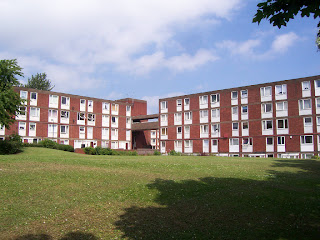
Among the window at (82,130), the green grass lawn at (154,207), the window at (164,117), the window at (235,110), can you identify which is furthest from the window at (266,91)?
the green grass lawn at (154,207)

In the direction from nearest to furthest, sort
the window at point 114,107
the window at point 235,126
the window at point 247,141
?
the window at point 247,141, the window at point 235,126, the window at point 114,107

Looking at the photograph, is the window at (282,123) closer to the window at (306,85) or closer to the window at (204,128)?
the window at (306,85)

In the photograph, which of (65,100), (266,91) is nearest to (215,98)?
(266,91)

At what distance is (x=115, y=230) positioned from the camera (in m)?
8.55

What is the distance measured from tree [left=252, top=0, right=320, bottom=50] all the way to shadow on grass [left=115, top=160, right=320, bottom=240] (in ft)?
18.4


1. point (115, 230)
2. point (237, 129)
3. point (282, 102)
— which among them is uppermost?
point (282, 102)

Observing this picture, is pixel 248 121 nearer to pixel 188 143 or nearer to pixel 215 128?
pixel 215 128

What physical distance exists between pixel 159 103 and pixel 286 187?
2127 inches

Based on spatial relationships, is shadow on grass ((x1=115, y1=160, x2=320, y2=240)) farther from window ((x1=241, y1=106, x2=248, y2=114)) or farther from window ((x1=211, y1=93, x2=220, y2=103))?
window ((x1=211, y1=93, x2=220, y2=103))

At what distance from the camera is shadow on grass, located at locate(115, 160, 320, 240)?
27.4 ft

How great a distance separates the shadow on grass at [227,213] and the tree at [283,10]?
18.4ft

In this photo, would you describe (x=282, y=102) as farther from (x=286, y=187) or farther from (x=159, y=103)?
(x=286, y=187)

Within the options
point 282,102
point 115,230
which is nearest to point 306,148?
point 282,102

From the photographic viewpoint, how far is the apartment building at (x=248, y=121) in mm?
48031
